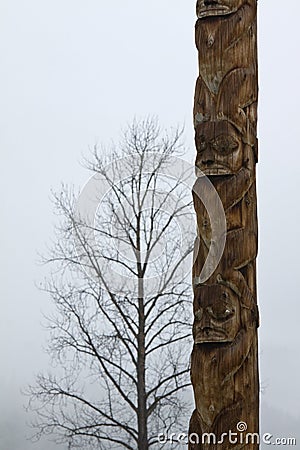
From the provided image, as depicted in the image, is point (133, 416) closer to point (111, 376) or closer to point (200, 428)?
point (111, 376)

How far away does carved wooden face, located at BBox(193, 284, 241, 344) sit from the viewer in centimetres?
170

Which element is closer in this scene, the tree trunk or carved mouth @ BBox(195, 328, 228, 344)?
carved mouth @ BBox(195, 328, 228, 344)

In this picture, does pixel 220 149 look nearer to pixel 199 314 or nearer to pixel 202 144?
pixel 202 144

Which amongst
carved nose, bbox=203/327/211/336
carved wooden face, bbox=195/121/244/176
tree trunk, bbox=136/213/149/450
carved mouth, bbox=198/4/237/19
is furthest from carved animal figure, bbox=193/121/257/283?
tree trunk, bbox=136/213/149/450

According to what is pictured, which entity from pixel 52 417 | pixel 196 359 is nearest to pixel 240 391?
pixel 196 359

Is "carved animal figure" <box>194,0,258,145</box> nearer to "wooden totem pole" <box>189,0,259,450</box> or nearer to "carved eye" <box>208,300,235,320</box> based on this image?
"wooden totem pole" <box>189,0,259,450</box>

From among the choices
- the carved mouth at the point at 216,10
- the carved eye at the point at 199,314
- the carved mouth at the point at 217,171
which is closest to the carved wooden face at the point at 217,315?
the carved eye at the point at 199,314

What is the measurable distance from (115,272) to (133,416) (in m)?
0.77

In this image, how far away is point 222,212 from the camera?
5.65 feet

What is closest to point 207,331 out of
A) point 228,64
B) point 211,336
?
point 211,336

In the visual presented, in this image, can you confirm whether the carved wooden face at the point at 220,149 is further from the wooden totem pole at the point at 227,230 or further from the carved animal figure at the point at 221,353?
the carved animal figure at the point at 221,353

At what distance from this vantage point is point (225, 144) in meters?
1.74

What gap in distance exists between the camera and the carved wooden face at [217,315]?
1699 mm

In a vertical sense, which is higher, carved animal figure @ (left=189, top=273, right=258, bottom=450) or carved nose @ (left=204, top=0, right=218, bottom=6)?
carved nose @ (left=204, top=0, right=218, bottom=6)
